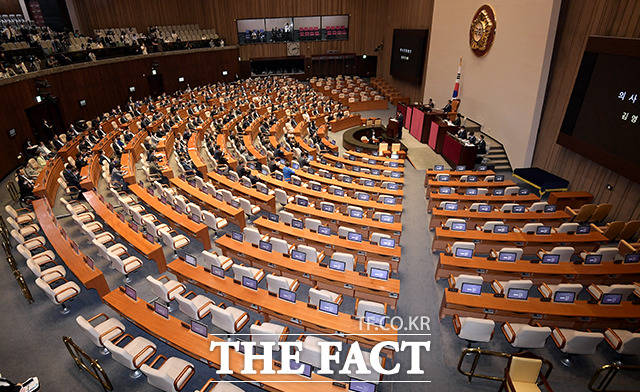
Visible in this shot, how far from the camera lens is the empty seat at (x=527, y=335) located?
6.13 metres

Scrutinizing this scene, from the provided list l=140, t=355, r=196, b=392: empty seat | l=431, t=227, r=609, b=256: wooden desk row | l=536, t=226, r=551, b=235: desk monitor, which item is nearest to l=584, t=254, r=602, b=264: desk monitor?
l=431, t=227, r=609, b=256: wooden desk row

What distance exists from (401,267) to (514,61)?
41.1 feet

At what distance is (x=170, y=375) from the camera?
5.53 metres

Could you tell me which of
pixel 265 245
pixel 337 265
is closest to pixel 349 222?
pixel 337 265

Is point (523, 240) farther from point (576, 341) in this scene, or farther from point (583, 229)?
point (576, 341)

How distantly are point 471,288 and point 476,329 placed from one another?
1.00 m

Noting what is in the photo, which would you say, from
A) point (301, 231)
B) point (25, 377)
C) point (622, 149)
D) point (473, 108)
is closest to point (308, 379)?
point (301, 231)

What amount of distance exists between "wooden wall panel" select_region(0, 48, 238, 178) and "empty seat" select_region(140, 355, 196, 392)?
1490 centimetres

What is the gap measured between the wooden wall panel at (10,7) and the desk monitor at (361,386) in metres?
33.5

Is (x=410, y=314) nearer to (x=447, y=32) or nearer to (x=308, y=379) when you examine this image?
(x=308, y=379)

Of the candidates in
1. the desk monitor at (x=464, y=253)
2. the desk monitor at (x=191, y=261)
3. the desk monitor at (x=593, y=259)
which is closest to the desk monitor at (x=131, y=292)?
the desk monitor at (x=191, y=261)

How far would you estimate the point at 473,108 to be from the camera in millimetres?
19750

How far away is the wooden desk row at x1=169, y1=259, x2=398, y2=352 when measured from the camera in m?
6.29

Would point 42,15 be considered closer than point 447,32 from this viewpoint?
No
